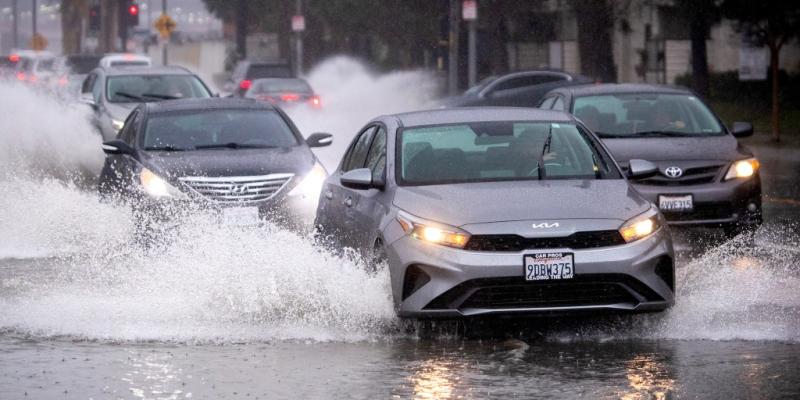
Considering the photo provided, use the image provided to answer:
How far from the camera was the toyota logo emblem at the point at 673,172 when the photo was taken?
14.9 m

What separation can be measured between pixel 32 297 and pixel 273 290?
2.19m

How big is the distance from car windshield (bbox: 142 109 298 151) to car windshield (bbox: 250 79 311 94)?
21496 millimetres

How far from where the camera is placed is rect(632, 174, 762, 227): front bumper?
582 inches

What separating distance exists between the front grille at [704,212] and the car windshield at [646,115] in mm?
1271

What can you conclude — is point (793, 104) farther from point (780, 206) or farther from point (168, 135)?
point (168, 135)

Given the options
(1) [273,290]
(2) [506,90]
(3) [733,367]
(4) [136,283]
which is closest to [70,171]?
(2) [506,90]

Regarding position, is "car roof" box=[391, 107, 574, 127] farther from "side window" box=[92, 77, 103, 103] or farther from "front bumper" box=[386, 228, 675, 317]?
"side window" box=[92, 77, 103, 103]

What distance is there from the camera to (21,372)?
8633mm

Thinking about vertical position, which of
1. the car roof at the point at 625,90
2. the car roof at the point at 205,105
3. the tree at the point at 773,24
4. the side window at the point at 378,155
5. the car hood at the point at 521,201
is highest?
the tree at the point at 773,24

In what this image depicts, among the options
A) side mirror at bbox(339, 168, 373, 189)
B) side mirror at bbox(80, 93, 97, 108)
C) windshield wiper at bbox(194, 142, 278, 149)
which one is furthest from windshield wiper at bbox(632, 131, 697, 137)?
side mirror at bbox(80, 93, 97, 108)

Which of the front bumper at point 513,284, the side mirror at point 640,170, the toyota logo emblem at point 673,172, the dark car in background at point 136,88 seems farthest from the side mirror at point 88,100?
the front bumper at point 513,284

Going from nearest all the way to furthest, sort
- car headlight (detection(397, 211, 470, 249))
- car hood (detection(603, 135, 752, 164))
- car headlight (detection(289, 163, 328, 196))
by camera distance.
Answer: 1. car headlight (detection(397, 211, 470, 249))
2. car headlight (detection(289, 163, 328, 196))
3. car hood (detection(603, 135, 752, 164))

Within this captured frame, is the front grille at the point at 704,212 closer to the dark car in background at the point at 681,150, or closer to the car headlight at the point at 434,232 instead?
the dark car in background at the point at 681,150

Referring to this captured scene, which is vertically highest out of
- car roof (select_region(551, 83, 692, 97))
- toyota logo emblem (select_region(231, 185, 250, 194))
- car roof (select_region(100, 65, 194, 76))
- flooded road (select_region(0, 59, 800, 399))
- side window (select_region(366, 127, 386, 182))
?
car roof (select_region(100, 65, 194, 76))
